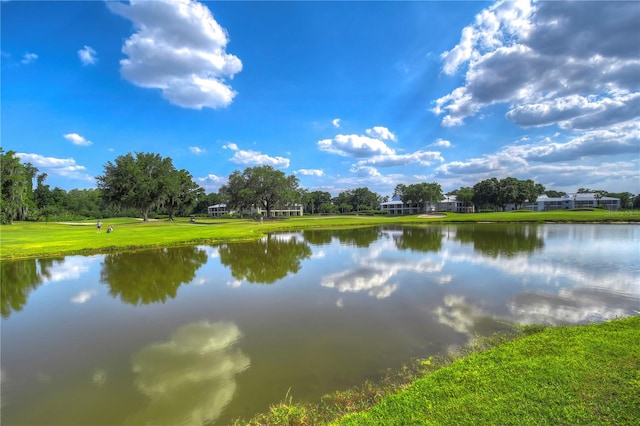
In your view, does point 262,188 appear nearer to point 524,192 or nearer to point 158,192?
point 158,192

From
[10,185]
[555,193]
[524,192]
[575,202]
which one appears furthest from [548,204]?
[10,185]

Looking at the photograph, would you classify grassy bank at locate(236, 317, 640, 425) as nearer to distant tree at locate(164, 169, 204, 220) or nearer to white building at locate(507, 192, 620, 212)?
distant tree at locate(164, 169, 204, 220)

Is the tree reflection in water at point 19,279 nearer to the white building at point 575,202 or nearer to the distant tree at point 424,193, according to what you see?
the distant tree at point 424,193

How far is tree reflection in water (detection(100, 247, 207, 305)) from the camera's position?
41.4 ft

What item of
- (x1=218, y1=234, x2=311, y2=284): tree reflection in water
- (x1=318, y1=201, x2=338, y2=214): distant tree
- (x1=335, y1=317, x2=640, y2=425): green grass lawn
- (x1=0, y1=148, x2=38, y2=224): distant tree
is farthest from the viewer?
(x1=318, y1=201, x2=338, y2=214): distant tree

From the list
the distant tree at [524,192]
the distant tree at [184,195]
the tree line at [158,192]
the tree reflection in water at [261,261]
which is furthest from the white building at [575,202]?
the tree reflection in water at [261,261]

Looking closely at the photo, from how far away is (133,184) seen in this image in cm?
5400

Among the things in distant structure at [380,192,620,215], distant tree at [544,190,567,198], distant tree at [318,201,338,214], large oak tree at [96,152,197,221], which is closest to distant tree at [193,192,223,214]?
distant tree at [318,201,338,214]

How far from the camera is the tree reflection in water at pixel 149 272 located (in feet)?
41.4

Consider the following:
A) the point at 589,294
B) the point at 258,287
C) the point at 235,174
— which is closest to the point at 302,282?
the point at 258,287

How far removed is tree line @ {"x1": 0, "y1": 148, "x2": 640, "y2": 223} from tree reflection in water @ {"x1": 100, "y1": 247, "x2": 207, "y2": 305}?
37.4 meters

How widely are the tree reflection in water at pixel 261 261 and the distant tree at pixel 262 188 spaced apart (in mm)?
45058

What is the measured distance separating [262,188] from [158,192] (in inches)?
912

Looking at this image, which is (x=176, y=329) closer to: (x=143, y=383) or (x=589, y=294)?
(x=143, y=383)
